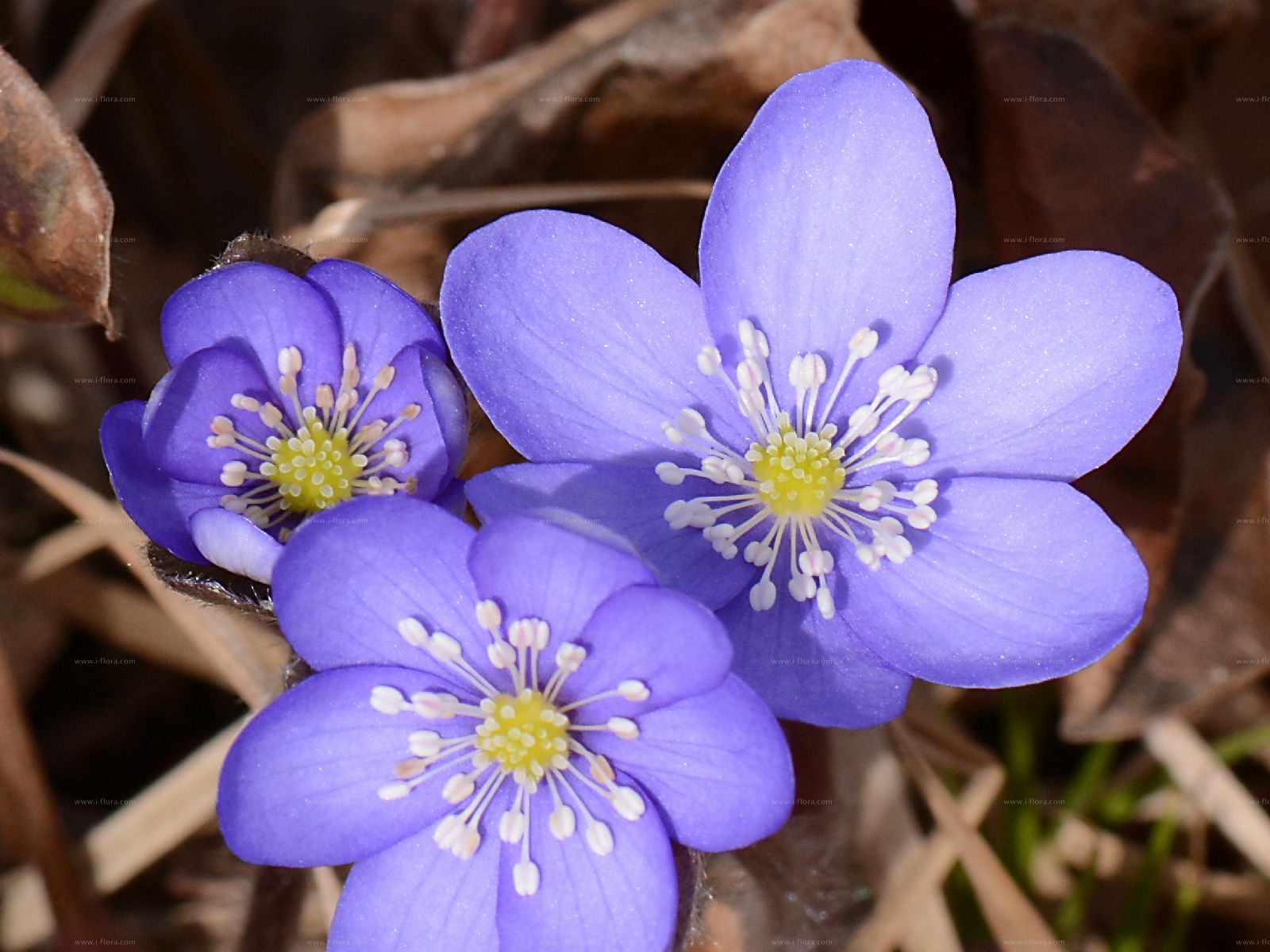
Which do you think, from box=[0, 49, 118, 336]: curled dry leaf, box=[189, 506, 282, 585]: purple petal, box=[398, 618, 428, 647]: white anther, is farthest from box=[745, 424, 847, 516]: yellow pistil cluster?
box=[0, 49, 118, 336]: curled dry leaf

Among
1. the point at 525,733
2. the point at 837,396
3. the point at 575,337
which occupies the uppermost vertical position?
the point at 575,337

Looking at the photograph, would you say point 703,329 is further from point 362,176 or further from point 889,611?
point 362,176

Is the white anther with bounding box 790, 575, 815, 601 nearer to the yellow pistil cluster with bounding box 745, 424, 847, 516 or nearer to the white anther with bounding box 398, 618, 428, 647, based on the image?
the yellow pistil cluster with bounding box 745, 424, 847, 516

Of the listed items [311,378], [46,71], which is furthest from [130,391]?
[311,378]

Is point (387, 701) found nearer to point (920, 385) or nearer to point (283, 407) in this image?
point (283, 407)

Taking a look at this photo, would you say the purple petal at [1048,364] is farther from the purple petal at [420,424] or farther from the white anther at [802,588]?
the purple petal at [420,424]

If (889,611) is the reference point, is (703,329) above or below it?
above

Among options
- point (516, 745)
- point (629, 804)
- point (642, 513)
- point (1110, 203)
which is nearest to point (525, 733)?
point (516, 745)
